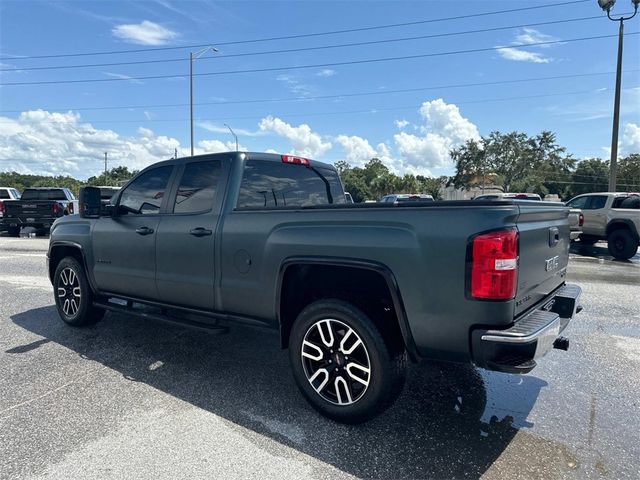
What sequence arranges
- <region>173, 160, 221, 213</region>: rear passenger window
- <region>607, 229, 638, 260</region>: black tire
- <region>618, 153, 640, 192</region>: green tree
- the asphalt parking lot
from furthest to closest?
<region>618, 153, 640, 192</region>: green tree
<region>607, 229, 638, 260</region>: black tire
<region>173, 160, 221, 213</region>: rear passenger window
the asphalt parking lot

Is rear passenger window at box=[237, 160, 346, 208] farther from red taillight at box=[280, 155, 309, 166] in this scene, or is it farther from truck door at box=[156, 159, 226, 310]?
truck door at box=[156, 159, 226, 310]

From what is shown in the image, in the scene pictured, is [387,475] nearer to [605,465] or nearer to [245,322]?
[605,465]

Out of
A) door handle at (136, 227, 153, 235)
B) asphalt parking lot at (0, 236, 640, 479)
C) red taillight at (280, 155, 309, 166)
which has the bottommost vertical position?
asphalt parking lot at (0, 236, 640, 479)

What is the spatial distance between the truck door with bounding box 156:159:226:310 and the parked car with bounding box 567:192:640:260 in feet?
36.6

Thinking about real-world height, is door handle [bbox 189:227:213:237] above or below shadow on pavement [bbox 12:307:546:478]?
above

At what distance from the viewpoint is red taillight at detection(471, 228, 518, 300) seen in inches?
101

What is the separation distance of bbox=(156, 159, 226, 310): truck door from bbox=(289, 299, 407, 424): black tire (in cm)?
104

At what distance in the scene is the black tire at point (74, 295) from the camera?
17.1 ft

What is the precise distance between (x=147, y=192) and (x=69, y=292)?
187 centimetres

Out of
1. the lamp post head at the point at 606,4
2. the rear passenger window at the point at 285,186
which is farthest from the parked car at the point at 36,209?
the lamp post head at the point at 606,4

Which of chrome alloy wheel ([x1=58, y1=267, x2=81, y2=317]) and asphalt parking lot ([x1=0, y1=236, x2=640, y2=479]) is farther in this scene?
chrome alloy wheel ([x1=58, y1=267, x2=81, y2=317])

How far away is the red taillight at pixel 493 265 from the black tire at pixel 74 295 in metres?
4.37

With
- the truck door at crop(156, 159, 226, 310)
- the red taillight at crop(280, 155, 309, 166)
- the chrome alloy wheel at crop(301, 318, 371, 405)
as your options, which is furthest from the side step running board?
the red taillight at crop(280, 155, 309, 166)

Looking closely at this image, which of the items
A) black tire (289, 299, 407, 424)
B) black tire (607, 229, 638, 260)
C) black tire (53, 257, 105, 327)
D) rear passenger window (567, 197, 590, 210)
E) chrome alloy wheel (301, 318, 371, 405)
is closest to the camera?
black tire (289, 299, 407, 424)
